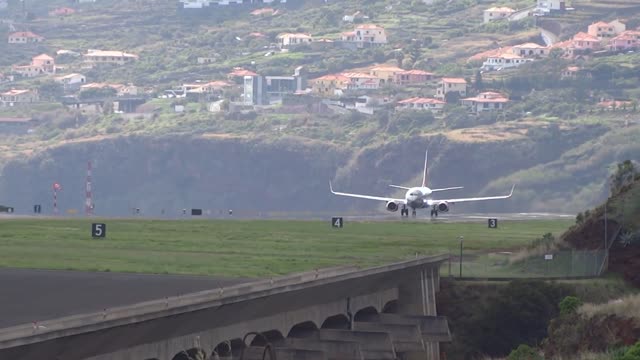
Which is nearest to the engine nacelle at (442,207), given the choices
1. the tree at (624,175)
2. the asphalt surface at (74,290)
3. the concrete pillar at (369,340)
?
the tree at (624,175)

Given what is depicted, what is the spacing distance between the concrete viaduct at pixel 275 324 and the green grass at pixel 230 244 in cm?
427

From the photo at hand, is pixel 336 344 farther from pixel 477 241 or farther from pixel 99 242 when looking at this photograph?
pixel 477 241

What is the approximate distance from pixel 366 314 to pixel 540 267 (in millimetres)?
14167

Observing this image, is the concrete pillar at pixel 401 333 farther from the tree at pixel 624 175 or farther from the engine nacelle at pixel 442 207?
the engine nacelle at pixel 442 207

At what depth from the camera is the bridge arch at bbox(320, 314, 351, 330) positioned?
5206cm

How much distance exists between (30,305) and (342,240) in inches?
1692

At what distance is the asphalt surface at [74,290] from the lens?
135ft

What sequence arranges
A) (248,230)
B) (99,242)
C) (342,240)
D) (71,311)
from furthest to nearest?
(248,230) < (342,240) < (99,242) < (71,311)

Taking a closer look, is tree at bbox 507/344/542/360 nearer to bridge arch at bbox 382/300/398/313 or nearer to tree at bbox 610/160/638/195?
bridge arch at bbox 382/300/398/313

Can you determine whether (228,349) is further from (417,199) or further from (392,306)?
(417,199)

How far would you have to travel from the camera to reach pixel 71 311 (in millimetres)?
40750

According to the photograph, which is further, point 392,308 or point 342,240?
point 342,240

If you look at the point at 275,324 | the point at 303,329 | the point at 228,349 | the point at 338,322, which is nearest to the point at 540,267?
the point at 338,322

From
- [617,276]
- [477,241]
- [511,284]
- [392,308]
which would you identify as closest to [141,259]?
[392,308]
